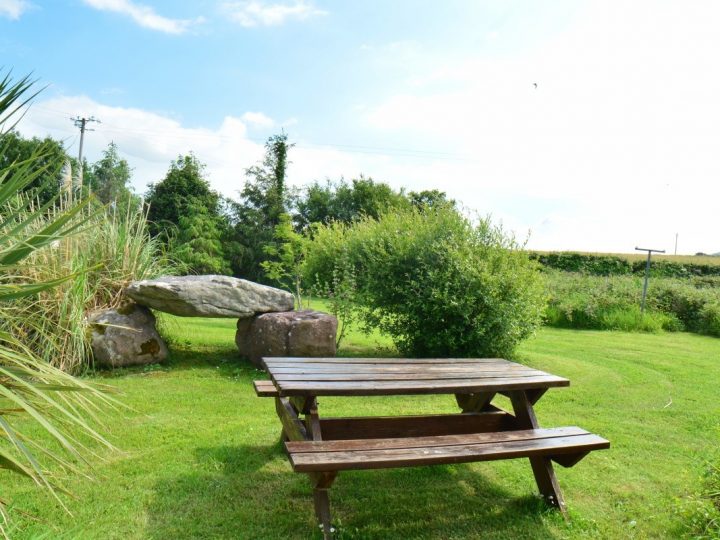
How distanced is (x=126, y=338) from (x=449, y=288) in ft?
13.3

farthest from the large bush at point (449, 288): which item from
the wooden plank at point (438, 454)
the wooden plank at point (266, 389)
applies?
the wooden plank at point (438, 454)

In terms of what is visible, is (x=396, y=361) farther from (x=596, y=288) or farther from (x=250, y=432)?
(x=596, y=288)

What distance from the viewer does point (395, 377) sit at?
3467mm

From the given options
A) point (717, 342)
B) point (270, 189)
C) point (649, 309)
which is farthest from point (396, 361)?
point (270, 189)

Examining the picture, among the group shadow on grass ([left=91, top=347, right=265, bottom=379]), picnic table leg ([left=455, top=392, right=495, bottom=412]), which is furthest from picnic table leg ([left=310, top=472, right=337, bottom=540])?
shadow on grass ([left=91, top=347, right=265, bottom=379])

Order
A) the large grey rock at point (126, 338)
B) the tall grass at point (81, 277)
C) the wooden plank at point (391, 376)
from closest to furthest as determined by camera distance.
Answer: the wooden plank at point (391, 376)
the tall grass at point (81, 277)
the large grey rock at point (126, 338)

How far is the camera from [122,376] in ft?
20.9

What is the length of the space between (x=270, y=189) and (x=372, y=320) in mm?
21723

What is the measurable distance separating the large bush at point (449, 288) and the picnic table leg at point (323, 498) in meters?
4.44

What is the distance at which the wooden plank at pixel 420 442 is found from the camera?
2.82 meters

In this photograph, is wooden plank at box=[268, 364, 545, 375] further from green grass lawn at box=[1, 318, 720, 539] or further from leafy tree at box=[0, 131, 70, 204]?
leafy tree at box=[0, 131, 70, 204]

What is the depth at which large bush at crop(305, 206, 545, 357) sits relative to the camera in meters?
7.27

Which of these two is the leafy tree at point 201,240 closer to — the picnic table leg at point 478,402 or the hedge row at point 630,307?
the hedge row at point 630,307

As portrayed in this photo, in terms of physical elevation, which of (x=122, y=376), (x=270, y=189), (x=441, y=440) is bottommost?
(x=122, y=376)
